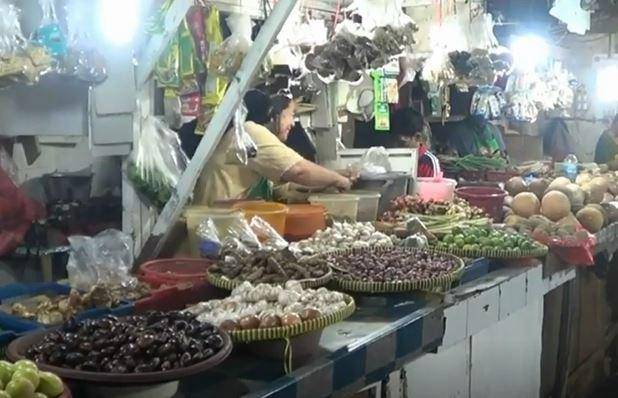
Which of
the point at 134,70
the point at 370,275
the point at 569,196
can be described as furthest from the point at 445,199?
the point at 134,70

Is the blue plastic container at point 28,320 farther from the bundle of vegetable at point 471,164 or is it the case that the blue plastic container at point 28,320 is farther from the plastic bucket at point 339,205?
the bundle of vegetable at point 471,164

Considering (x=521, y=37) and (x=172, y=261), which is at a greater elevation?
(x=521, y=37)

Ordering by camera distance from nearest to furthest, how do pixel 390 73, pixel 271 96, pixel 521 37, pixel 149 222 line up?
→ 1. pixel 149 222
2. pixel 271 96
3. pixel 390 73
4. pixel 521 37

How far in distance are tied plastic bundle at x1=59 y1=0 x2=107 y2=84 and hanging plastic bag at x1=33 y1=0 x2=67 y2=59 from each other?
27mm

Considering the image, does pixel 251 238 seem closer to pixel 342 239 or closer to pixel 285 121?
pixel 342 239

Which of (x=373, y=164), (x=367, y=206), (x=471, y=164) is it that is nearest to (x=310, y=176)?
(x=367, y=206)

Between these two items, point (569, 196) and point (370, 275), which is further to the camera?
point (569, 196)

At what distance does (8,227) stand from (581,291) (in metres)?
3.93

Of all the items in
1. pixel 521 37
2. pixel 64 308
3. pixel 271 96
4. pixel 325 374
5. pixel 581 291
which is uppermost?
pixel 521 37

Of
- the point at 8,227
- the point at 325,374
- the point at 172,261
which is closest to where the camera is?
the point at 325,374

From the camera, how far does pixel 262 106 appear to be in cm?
438

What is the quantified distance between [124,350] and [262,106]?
267 cm

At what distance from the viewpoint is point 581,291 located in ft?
18.6

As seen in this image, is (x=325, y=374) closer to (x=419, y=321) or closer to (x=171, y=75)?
(x=419, y=321)
